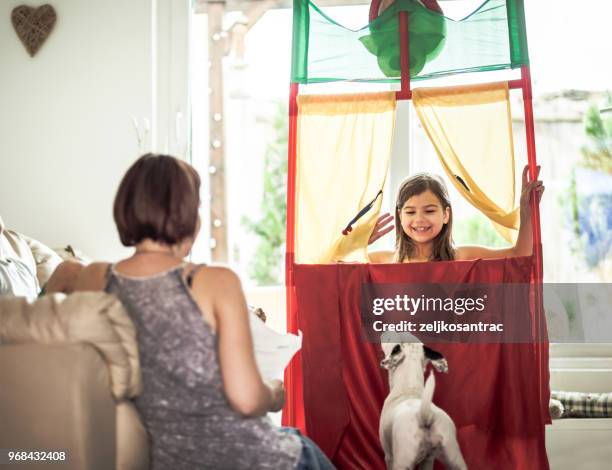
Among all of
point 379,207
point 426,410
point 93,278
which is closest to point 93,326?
point 93,278

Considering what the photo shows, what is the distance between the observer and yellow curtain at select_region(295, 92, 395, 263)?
279cm

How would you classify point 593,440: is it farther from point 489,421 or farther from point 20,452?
point 20,452

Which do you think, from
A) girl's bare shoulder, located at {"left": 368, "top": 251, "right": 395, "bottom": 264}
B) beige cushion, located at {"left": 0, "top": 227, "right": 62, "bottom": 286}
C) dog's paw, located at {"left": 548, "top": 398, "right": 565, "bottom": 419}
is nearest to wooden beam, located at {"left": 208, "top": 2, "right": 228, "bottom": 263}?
beige cushion, located at {"left": 0, "top": 227, "right": 62, "bottom": 286}

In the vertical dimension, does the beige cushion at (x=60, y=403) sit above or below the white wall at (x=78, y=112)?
below

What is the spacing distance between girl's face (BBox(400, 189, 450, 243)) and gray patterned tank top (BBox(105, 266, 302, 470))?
1302 millimetres

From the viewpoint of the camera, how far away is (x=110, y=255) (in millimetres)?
3447

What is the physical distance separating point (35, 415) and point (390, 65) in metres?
1.83

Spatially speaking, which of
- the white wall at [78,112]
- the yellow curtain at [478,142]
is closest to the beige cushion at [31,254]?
the white wall at [78,112]

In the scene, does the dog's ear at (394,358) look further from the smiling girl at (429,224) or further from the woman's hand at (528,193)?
the woman's hand at (528,193)

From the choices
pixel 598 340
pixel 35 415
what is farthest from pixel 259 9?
pixel 35 415

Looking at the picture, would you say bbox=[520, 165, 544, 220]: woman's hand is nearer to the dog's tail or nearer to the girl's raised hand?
the girl's raised hand

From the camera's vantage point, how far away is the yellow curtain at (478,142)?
272 cm

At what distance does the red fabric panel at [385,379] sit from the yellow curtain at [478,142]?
0.77 ft

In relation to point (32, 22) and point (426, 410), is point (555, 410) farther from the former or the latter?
point (32, 22)
